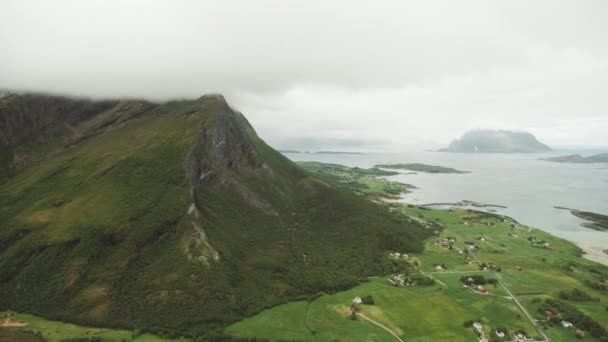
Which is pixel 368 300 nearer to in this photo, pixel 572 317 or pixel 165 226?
pixel 572 317

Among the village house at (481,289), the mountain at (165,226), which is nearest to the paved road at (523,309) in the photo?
the village house at (481,289)

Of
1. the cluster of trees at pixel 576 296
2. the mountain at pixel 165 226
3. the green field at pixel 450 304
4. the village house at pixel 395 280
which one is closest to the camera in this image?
the green field at pixel 450 304

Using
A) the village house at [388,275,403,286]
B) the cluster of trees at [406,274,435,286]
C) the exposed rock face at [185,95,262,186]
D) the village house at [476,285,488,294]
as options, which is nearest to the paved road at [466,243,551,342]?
the village house at [476,285,488,294]

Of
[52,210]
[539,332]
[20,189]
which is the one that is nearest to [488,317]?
[539,332]

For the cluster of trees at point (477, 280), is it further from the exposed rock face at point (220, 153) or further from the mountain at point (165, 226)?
the exposed rock face at point (220, 153)

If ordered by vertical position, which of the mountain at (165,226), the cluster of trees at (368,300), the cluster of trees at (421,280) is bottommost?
the cluster of trees at (368,300)

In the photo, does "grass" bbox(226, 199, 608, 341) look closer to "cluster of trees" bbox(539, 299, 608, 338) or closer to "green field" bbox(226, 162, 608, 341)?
"green field" bbox(226, 162, 608, 341)
